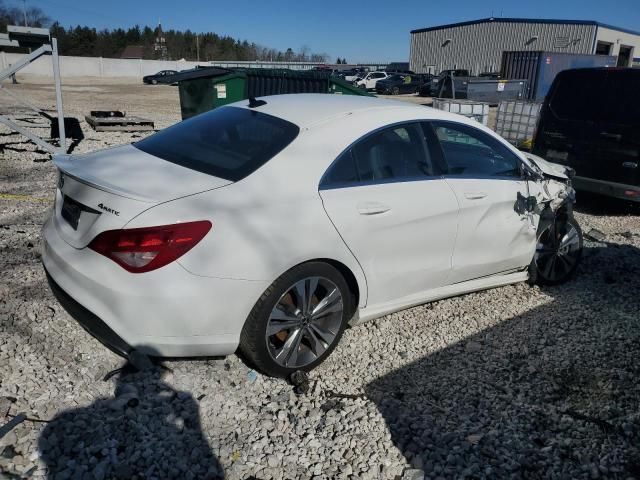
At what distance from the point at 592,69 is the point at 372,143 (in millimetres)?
4929

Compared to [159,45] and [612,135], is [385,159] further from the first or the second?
[159,45]

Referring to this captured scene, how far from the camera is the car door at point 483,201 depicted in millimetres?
3674

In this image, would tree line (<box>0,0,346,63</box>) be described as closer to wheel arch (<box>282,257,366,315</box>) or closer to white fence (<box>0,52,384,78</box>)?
white fence (<box>0,52,384,78</box>)

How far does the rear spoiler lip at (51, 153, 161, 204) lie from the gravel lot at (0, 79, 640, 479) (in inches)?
41.1

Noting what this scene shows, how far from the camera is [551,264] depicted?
4562mm

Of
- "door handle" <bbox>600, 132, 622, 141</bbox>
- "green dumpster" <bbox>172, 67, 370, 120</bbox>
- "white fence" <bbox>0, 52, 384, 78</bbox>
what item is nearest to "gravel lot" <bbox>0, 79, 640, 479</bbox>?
"door handle" <bbox>600, 132, 622, 141</bbox>

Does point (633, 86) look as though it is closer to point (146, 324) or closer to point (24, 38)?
point (146, 324)

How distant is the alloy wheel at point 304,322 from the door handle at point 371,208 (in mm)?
462

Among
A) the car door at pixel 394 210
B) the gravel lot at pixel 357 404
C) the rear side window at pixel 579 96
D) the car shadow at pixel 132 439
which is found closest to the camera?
the car shadow at pixel 132 439

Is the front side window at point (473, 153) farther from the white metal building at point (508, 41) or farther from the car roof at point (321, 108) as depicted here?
the white metal building at point (508, 41)

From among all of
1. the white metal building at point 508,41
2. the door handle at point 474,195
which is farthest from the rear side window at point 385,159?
the white metal building at point 508,41

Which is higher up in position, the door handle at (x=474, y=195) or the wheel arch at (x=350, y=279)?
the door handle at (x=474, y=195)

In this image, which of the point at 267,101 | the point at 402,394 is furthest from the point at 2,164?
the point at 402,394

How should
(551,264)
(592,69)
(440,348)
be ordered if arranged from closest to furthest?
(440,348) → (551,264) → (592,69)
